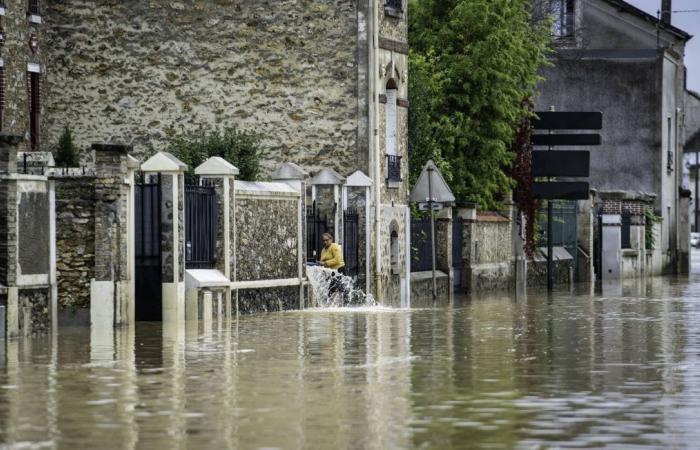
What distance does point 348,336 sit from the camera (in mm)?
23859

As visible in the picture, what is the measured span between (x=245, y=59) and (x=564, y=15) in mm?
32825

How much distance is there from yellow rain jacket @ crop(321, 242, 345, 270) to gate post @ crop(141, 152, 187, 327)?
23.7 feet

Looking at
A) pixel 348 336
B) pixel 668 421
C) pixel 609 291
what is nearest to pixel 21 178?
pixel 348 336

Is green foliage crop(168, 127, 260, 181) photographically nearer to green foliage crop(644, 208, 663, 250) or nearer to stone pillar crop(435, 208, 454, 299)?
stone pillar crop(435, 208, 454, 299)

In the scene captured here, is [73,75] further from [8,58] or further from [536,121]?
[536,121]

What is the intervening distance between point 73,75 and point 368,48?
6.52 metres

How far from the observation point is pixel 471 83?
51.4m

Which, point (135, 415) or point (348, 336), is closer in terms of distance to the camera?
point (135, 415)

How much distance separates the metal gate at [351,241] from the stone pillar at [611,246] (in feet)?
82.6

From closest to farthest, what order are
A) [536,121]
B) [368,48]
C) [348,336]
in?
[348,336] → [368,48] → [536,121]

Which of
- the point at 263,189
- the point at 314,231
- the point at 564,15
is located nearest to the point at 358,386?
the point at 263,189

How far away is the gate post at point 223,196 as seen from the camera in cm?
3045

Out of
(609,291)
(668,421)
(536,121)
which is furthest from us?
(536,121)

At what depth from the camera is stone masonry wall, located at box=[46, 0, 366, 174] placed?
39.0 meters
